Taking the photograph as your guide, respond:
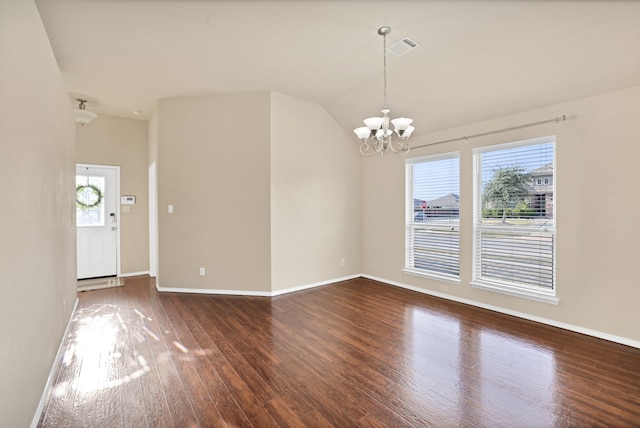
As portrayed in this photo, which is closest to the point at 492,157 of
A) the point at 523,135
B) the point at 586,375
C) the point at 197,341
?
the point at 523,135

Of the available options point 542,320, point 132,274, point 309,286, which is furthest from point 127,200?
point 542,320

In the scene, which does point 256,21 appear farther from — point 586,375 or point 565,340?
point 565,340

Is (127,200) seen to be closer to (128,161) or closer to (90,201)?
(90,201)

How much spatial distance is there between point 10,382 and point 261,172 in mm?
3395

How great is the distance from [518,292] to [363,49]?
11.1 feet

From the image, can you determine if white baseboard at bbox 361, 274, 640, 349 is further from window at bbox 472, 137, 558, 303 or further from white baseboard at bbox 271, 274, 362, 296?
white baseboard at bbox 271, 274, 362, 296

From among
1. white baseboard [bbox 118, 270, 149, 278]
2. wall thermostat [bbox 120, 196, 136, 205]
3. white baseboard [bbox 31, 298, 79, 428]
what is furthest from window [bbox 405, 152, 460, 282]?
wall thermostat [bbox 120, 196, 136, 205]

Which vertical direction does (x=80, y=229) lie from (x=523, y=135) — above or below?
below

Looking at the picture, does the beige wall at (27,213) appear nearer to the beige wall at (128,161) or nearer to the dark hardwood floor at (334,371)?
the dark hardwood floor at (334,371)

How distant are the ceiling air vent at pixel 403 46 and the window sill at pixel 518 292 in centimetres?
307

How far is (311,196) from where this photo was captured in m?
5.00

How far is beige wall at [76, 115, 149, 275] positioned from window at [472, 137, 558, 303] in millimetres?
5925

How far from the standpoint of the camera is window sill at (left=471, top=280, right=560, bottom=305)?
3398mm

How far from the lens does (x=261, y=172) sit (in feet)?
14.8
